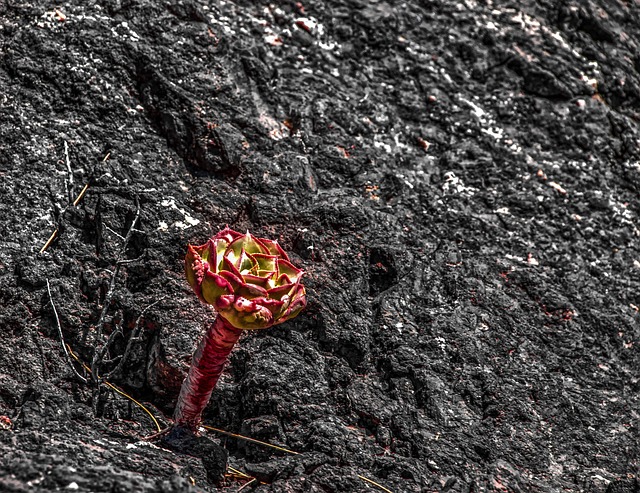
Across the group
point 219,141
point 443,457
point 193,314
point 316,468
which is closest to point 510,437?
point 443,457

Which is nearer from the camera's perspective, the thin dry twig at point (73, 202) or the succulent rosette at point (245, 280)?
the succulent rosette at point (245, 280)

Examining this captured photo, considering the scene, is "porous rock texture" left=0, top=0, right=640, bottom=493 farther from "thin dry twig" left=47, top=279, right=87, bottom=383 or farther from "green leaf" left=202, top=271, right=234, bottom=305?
"green leaf" left=202, top=271, right=234, bottom=305

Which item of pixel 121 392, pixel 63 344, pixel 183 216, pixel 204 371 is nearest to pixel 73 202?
pixel 183 216

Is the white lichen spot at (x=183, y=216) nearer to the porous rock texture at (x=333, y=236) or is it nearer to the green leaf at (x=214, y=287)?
the porous rock texture at (x=333, y=236)

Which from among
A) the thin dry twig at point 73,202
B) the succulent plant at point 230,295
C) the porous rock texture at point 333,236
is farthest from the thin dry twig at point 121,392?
the thin dry twig at point 73,202

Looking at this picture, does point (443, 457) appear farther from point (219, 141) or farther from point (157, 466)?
point (219, 141)

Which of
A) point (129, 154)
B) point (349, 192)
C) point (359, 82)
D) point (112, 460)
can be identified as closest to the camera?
point (112, 460)

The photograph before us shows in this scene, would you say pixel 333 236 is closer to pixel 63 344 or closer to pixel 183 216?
pixel 183 216
